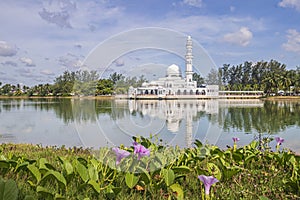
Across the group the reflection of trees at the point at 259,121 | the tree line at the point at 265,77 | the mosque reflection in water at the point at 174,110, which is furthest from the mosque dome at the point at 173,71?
the tree line at the point at 265,77

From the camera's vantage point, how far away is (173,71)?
323 centimetres

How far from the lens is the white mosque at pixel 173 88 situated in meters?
3.01

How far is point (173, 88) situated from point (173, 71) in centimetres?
26

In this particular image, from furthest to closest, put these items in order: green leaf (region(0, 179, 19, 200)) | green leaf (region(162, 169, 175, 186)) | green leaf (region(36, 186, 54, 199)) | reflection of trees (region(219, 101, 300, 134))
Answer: reflection of trees (region(219, 101, 300, 134)) < green leaf (region(162, 169, 175, 186)) < green leaf (region(36, 186, 54, 199)) < green leaf (region(0, 179, 19, 200))

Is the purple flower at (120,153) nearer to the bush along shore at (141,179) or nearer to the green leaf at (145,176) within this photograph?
the bush along shore at (141,179)

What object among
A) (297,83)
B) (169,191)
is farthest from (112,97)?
(297,83)

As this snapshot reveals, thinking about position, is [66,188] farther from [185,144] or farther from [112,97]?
[185,144]

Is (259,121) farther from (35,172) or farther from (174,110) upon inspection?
(35,172)

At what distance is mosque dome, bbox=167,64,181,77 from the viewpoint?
3.17 m

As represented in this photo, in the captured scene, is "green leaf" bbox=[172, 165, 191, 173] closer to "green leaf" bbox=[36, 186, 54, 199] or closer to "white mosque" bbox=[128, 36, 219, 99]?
"white mosque" bbox=[128, 36, 219, 99]

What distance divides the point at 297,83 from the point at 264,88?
6453 mm

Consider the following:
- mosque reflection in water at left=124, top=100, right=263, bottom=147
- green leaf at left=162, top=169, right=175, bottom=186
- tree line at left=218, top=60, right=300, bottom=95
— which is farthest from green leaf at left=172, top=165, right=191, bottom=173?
tree line at left=218, top=60, right=300, bottom=95

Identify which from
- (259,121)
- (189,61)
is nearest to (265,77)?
(259,121)

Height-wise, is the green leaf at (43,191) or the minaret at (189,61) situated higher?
the minaret at (189,61)
